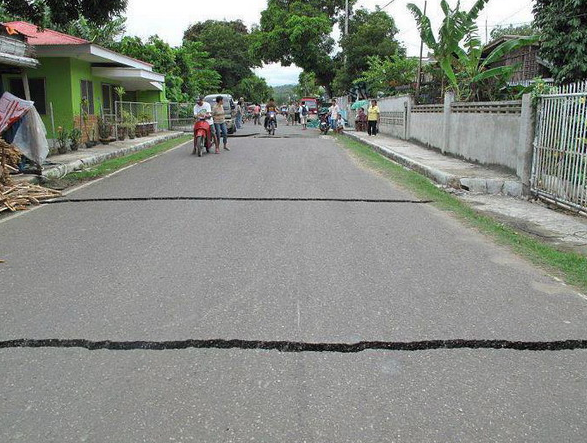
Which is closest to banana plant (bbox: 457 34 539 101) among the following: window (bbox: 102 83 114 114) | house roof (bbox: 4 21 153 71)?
house roof (bbox: 4 21 153 71)

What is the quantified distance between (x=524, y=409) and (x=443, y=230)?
14.5 ft

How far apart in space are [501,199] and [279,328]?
722cm

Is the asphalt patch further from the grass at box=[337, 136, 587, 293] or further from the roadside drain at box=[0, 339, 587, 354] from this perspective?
the roadside drain at box=[0, 339, 587, 354]

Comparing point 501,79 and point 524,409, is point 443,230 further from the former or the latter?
point 501,79

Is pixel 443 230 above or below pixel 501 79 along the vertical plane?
below

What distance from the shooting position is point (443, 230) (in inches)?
285

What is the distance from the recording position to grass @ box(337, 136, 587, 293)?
5.54m

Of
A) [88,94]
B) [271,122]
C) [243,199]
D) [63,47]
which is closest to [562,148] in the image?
[243,199]

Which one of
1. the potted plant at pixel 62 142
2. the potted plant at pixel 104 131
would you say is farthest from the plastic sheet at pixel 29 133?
the potted plant at pixel 104 131

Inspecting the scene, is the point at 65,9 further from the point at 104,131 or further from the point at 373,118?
the point at 373,118

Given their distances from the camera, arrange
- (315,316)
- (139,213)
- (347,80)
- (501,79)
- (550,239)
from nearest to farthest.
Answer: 1. (315,316)
2. (550,239)
3. (139,213)
4. (501,79)
5. (347,80)

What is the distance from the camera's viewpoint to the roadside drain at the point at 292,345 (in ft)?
12.0

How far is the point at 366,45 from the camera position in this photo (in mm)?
36844

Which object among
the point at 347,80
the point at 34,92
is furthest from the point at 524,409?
the point at 347,80
